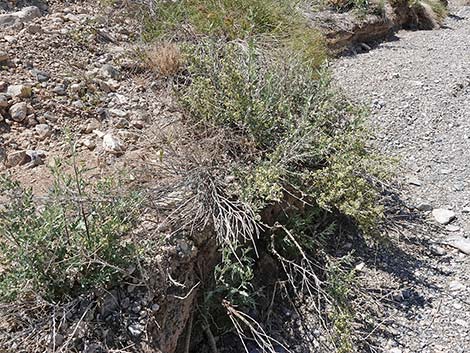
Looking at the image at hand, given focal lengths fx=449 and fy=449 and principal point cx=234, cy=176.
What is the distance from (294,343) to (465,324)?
0.87 m

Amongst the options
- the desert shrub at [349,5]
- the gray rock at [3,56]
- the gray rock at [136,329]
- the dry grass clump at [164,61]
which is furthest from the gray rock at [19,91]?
the desert shrub at [349,5]

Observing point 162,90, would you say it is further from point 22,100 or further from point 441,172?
point 441,172

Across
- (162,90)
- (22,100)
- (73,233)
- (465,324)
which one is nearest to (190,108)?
(162,90)

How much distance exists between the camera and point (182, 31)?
3.41 metres

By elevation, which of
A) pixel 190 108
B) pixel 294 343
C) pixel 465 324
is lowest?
pixel 294 343

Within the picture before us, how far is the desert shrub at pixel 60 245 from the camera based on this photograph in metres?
1.56

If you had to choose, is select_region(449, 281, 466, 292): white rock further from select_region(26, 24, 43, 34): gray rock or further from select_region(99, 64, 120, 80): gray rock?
select_region(26, 24, 43, 34): gray rock

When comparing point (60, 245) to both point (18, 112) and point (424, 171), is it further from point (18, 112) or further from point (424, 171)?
point (424, 171)

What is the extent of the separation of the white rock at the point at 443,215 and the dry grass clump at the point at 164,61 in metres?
1.94

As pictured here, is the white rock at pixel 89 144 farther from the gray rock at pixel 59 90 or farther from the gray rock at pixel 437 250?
the gray rock at pixel 437 250

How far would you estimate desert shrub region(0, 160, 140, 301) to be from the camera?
156cm

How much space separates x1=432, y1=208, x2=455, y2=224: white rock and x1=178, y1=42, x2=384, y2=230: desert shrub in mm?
521

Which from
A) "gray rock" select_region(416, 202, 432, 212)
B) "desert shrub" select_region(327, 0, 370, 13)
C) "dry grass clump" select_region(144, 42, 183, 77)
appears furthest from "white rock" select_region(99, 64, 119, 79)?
"desert shrub" select_region(327, 0, 370, 13)

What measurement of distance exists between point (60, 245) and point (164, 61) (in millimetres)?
1690
